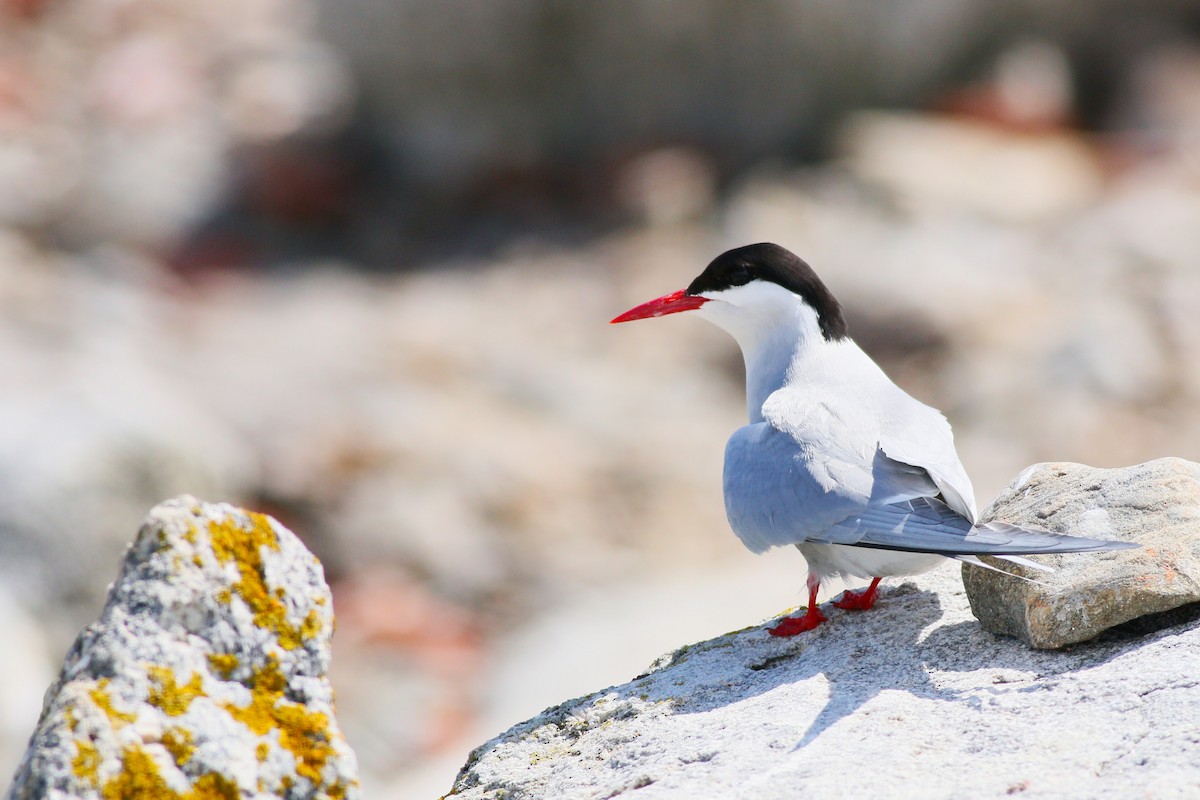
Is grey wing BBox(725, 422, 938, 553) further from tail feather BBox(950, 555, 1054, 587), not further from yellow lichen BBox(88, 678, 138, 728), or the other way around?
yellow lichen BBox(88, 678, 138, 728)

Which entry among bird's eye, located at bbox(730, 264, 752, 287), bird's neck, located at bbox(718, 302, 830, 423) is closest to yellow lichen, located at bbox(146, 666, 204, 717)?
bird's neck, located at bbox(718, 302, 830, 423)

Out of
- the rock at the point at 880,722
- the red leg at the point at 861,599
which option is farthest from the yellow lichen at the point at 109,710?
the red leg at the point at 861,599

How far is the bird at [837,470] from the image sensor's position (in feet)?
11.9

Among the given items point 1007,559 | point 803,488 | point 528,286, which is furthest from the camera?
point 528,286

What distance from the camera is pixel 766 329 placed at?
478 cm

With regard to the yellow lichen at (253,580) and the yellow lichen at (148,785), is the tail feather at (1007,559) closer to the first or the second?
the yellow lichen at (253,580)

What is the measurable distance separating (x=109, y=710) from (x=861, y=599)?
223cm

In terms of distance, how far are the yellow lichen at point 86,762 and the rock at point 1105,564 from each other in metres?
2.22

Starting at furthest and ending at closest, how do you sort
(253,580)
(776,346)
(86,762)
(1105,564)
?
(776,346)
(1105,564)
(253,580)
(86,762)

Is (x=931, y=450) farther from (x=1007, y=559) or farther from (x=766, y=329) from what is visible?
(x=766, y=329)

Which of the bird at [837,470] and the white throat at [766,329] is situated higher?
the white throat at [766,329]

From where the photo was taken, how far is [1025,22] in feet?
45.5

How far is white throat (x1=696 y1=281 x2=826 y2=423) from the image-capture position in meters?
4.63

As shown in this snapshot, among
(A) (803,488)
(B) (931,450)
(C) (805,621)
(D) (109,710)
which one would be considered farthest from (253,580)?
(B) (931,450)
